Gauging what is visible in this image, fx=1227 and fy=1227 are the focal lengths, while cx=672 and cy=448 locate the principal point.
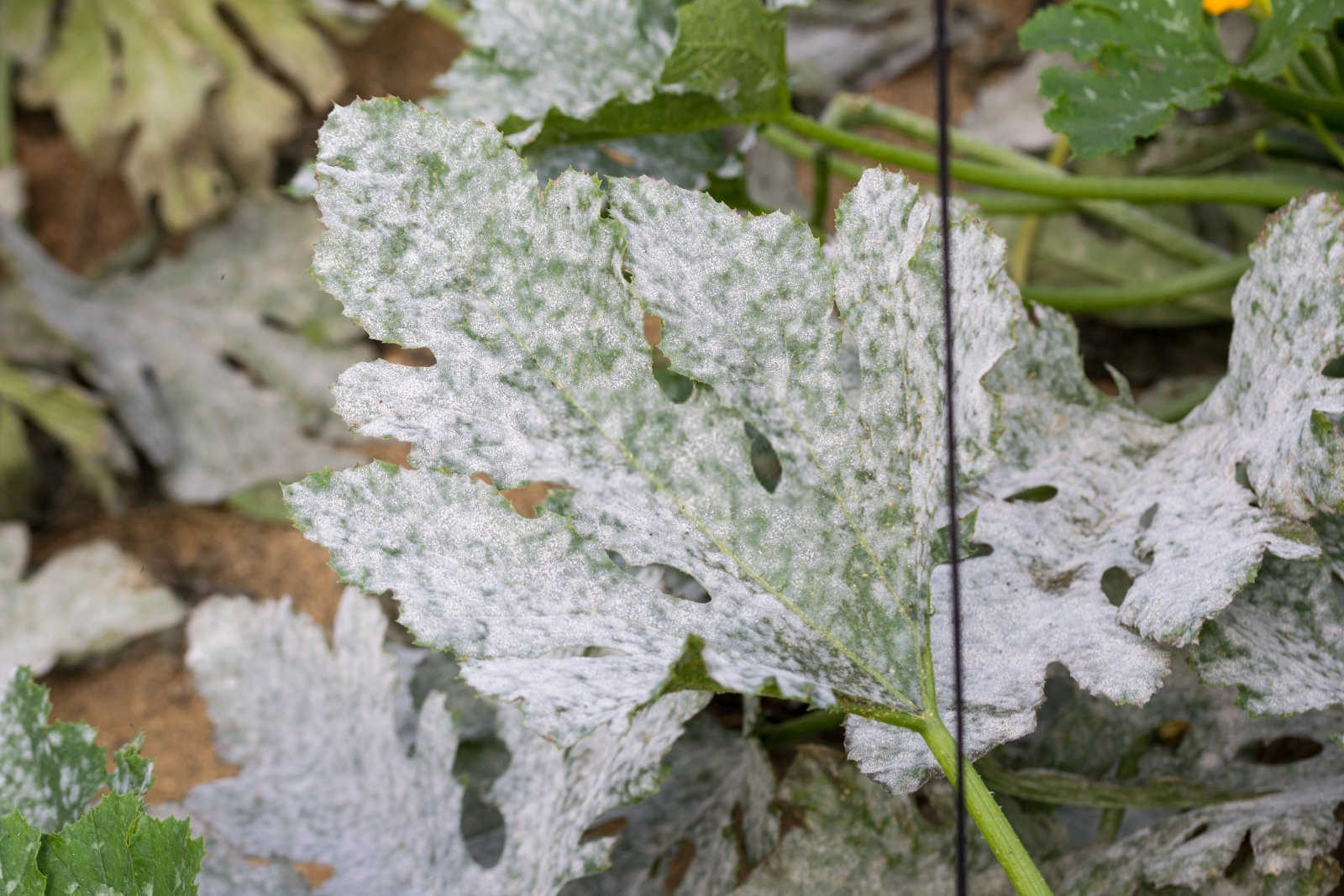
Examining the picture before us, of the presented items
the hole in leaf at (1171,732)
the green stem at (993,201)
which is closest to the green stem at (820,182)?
the green stem at (993,201)

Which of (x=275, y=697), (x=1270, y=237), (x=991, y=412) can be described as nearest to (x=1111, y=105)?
(x=1270, y=237)

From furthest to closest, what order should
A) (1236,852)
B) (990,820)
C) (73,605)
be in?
(73,605)
(1236,852)
(990,820)

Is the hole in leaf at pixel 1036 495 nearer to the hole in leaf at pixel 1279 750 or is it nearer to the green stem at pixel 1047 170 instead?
the hole in leaf at pixel 1279 750

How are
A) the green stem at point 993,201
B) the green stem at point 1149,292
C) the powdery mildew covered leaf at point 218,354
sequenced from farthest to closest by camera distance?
the powdery mildew covered leaf at point 218,354 < the green stem at point 993,201 < the green stem at point 1149,292

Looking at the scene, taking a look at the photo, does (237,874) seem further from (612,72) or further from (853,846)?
(612,72)

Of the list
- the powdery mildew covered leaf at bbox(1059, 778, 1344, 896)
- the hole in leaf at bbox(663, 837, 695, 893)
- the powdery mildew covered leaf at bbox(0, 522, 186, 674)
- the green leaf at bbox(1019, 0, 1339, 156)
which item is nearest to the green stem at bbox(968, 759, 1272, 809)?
the powdery mildew covered leaf at bbox(1059, 778, 1344, 896)

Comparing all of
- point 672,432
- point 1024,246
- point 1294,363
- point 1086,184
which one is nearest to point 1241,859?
point 1294,363
